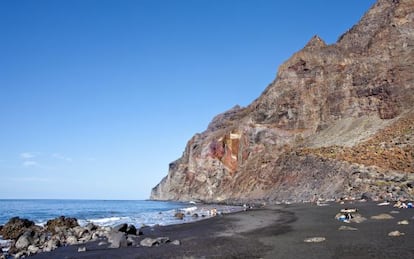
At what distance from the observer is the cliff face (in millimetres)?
59469

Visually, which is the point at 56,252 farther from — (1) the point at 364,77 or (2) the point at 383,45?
(2) the point at 383,45

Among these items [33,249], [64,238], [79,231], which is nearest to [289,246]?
[33,249]

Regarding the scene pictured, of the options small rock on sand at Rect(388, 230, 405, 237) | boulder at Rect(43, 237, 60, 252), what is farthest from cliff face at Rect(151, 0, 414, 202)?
boulder at Rect(43, 237, 60, 252)

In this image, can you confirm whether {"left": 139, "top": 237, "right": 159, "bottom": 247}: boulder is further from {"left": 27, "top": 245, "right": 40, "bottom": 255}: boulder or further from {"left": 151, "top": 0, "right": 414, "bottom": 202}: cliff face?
{"left": 151, "top": 0, "right": 414, "bottom": 202}: cliff face

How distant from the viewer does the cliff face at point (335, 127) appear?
195ft

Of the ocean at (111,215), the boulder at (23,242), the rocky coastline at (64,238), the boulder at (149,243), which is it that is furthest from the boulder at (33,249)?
the ocean at (111,215)

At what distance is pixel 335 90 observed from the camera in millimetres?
90500

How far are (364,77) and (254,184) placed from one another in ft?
113

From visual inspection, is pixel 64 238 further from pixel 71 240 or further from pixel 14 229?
pixel 14 229

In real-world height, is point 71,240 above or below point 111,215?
below

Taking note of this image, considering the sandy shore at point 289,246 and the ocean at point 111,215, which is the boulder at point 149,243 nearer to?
the sandy shore at point 289,246

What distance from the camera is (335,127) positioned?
8406 centimetres

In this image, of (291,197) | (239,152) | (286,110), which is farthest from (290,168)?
(239,152)

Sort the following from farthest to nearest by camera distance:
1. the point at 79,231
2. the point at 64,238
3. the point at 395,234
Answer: the point at 79,231 → the point at 64,238 → the point at 395,234
